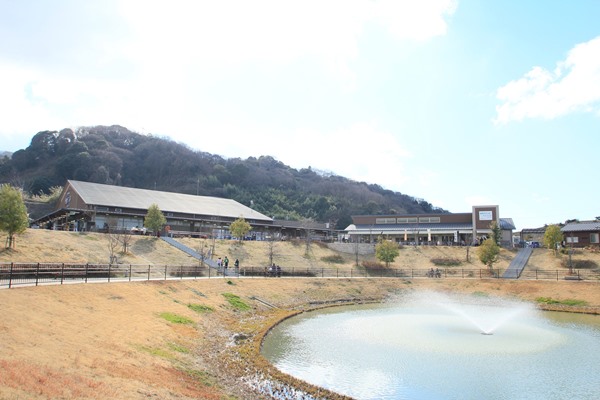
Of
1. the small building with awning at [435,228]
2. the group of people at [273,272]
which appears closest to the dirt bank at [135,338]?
the group of people at [273,272]

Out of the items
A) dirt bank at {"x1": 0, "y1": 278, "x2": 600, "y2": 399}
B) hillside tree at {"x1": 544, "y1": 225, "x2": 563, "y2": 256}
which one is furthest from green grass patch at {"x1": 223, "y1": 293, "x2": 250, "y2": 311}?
hillside tree at {"x1": 544, "y1": 225, "x2": 563, "y2": 256}

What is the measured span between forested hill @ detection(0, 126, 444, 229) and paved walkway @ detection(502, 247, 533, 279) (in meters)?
57.7

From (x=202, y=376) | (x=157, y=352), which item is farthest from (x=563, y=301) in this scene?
(x=157, y=352)

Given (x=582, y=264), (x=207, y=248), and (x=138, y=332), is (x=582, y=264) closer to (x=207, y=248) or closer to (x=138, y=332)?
(x=207, y=248)

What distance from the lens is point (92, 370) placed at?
453 inches

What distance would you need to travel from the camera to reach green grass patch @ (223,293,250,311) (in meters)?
27.8

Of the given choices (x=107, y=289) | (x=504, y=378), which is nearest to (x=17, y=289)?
(x=107, y=289)

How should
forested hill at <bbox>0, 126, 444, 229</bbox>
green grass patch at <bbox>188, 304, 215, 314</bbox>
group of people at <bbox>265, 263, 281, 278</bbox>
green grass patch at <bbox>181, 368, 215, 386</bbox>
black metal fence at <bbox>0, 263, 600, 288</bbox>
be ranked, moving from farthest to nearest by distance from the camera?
forested hill at <bbox>0, 126, 444, 229</bbox>, group of people at <bbox>265, 263, 281, 278</bbox>, green grass patch at <bbox>188, 304, 215, 314</bbox>, black metal fence at <bbox>0, 263, 600, 288</bbox>, green grass patch at <bbox>181, 368, 215, 386</bbox>

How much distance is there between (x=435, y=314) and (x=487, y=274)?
2053cm

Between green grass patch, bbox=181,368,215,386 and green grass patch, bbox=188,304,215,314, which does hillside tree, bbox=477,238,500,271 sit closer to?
green grass patch, bbox=188,304,215,314

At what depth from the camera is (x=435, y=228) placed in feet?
234

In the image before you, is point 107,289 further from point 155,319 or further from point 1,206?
point 1,206

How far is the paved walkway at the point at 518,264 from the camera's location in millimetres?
45853

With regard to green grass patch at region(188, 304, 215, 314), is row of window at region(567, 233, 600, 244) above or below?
above
